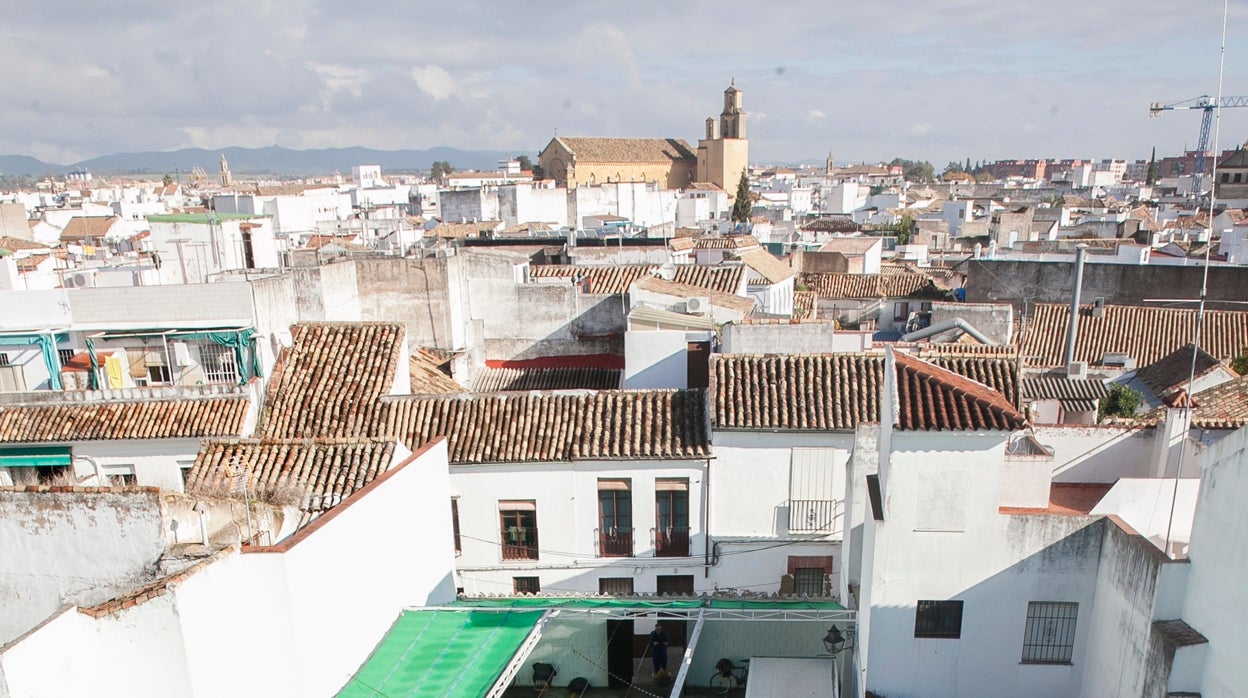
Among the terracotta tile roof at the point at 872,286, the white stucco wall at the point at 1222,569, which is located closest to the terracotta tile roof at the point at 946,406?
the white stucco wall at the point at 1222,569

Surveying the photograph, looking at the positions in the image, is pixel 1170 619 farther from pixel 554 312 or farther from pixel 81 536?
pixel 554 312

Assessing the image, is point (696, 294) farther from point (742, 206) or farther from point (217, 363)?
point (742, 206)

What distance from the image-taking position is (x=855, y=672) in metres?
12.1

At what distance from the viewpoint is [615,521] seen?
16.5m

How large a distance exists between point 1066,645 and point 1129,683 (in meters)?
1.41

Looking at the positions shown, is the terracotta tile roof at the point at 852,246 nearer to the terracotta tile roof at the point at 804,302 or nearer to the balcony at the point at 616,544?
the terracotta tile roof at the point at 804,302

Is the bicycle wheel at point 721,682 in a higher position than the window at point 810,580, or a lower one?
lower

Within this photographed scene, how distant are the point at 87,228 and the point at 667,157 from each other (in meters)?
62.3

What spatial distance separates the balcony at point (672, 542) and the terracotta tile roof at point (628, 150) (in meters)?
74.0

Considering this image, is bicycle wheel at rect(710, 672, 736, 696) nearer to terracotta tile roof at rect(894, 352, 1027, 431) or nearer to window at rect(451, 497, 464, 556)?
window at rect(451, 497, 464, 556)

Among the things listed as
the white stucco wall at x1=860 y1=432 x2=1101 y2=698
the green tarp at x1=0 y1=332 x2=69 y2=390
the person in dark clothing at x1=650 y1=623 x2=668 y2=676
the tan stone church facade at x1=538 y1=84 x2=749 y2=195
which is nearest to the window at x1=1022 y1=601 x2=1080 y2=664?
the white stucco wall at x1=860 y1=432 x2=1101 y2=698

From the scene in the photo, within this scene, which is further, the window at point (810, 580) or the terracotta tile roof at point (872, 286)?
the terracotta tile roof at point (872, 286)

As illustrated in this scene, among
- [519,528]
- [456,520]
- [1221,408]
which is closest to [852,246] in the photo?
[1221,408]

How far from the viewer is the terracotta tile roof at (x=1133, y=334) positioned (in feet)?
91.9
